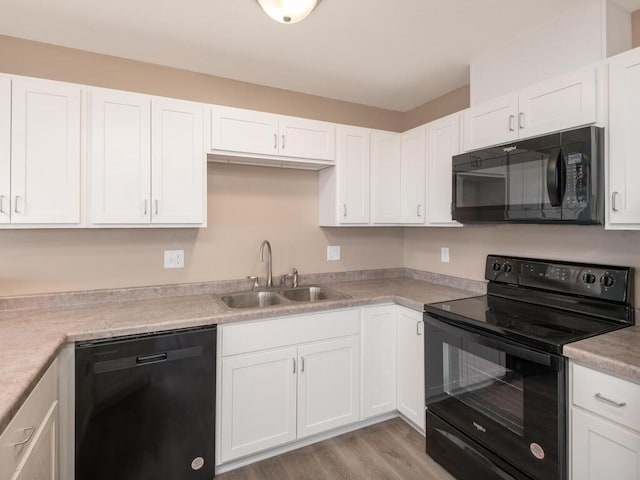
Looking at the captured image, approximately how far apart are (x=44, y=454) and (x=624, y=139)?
8.64ft

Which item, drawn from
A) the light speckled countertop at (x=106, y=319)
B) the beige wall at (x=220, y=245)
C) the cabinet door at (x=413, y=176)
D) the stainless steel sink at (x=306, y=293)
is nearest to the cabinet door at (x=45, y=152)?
the beige wall at (x=220, y=245)

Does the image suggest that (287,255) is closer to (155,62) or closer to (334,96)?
(334,96)

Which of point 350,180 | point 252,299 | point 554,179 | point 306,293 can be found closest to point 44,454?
point 252,299

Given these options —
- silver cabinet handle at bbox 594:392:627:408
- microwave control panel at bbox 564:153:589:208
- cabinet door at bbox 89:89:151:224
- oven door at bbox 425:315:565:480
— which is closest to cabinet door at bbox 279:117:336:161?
cabinet door at bbox 89:89:151:224

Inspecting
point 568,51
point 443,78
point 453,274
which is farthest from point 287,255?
point 568,51

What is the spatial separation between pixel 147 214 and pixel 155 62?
3.45 feet

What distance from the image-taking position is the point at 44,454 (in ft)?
4.21

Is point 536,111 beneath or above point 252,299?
above

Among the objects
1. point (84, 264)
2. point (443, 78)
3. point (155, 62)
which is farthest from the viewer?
A: point (443, 78)

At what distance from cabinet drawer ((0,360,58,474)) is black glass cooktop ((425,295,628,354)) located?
1.83 metres

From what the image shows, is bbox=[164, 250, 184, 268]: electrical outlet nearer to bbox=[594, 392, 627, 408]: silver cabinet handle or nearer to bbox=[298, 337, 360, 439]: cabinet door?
bbox=[298, 337, 360, 439]: cabinet door

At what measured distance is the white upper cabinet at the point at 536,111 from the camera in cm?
157

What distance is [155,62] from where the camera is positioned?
7.35 ft

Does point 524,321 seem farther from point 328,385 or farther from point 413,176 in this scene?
point 413,176
